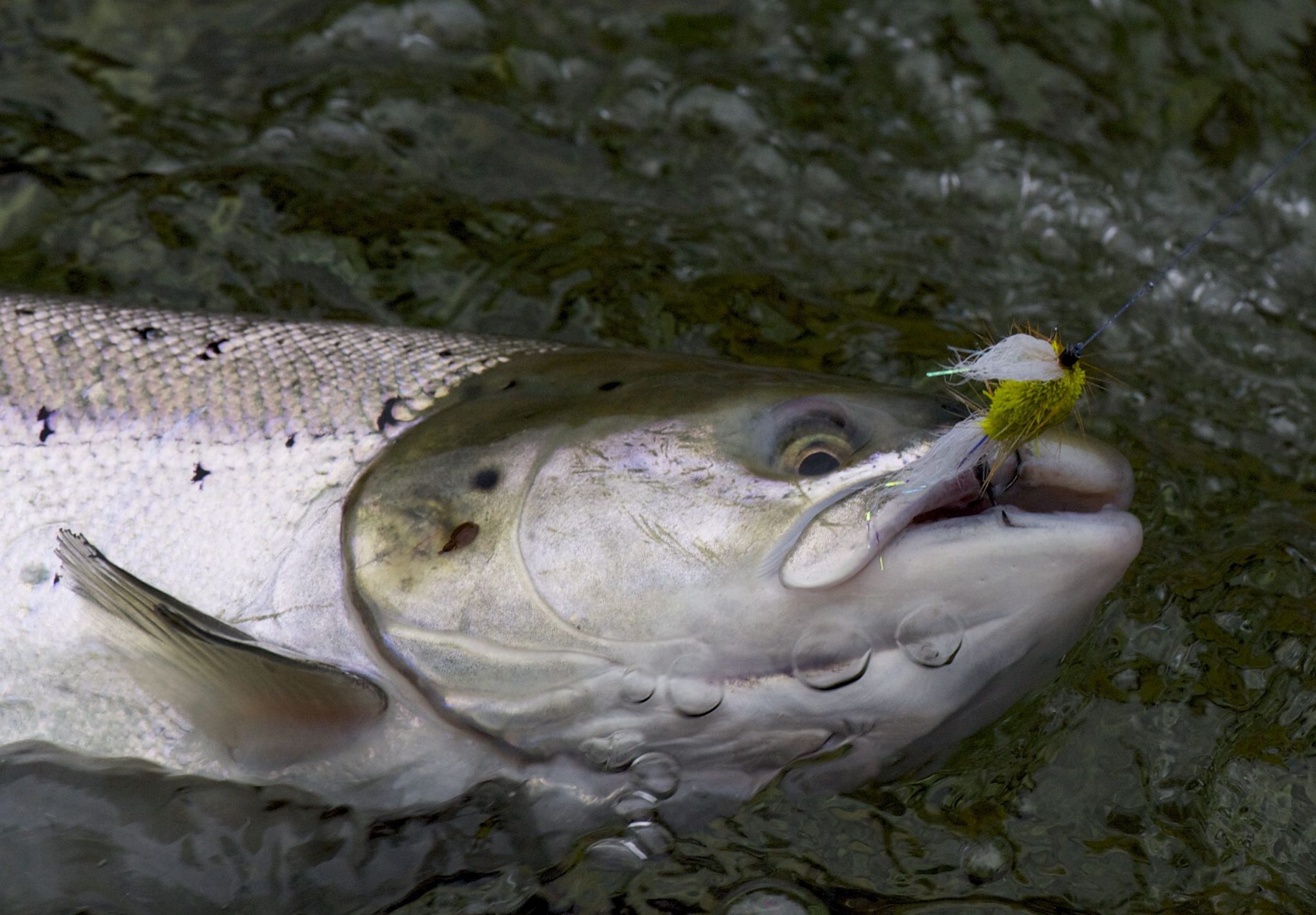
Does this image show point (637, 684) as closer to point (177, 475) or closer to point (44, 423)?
point (177, 475)

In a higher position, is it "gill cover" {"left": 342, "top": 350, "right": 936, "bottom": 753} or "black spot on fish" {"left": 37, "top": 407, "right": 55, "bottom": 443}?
"black spot on fish" {"left": 37, "top": 407, "right": 55, "bottom": 443}

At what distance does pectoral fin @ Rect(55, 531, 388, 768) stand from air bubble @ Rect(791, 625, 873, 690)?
2.04ft

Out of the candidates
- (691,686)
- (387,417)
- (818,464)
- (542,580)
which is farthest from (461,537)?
(818,464)

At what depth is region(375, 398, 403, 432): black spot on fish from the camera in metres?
2.13

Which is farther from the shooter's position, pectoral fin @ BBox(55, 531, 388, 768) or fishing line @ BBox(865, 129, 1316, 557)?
pectoral fin @ BBox(55, 531, 388, 768)

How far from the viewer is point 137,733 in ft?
6.61

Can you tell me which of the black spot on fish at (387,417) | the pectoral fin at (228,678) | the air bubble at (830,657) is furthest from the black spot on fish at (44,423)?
the air bubble at (830,657)

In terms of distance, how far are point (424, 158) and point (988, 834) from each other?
2354 millimetres

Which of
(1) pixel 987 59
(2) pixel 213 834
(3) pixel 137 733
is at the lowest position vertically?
(2) pixel 213 834

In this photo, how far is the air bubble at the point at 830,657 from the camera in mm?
1841

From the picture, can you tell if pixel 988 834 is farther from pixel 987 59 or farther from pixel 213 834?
pixel 987 59

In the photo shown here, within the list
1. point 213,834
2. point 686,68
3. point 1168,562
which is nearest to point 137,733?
point 213,834

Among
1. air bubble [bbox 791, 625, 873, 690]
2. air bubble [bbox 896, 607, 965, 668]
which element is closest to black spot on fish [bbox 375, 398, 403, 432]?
air bubble [bbox 791, 625, 873, 690]

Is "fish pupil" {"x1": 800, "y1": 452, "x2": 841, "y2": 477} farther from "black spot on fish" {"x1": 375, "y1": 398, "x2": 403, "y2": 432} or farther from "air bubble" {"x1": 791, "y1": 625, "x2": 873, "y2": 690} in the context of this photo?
"black spot on fish" {"x1": 375, "y1": 398, "x2": 403, "y2": 432}
